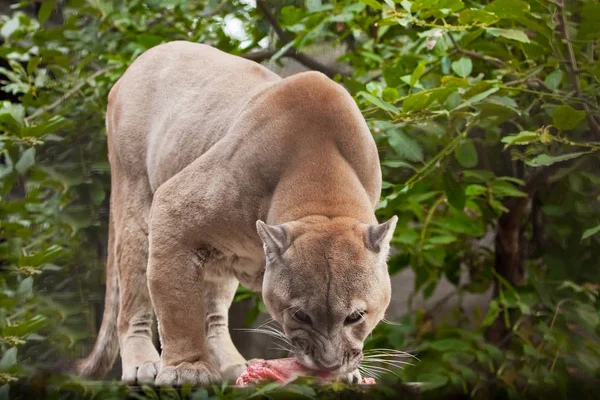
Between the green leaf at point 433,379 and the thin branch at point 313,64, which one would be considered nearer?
the green leaf at point 433,379

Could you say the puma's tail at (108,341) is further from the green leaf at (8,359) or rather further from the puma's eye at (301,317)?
the puma's eye at (301,317)

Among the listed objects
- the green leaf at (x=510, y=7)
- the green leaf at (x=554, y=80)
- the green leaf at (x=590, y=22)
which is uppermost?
the green leaf at (x=510, y=7)

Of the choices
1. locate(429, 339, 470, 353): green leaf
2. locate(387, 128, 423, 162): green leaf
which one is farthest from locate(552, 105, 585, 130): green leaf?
locate(429, 339, 470, 353): green leaf

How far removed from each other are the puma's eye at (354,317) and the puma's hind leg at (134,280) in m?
0.95

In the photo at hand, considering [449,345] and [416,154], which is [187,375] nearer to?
[416,154]

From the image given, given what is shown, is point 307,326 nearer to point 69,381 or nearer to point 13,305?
point 69,381

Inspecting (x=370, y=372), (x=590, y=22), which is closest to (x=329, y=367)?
(x=370, y=372)

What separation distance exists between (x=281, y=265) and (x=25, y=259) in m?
1.48

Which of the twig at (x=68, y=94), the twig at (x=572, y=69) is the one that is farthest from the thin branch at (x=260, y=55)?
the twig at (x=572, y=69)

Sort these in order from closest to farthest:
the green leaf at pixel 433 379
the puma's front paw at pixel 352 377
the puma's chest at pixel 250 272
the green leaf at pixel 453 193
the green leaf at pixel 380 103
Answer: the puma's front paw at pixel 352 377 < the puma's chest at pixel 250 272 < the green leaf at pixel 380 103 < the green leaf at pixel 433 379 < the green leaf at pixel 453 193

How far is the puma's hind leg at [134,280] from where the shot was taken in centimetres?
264

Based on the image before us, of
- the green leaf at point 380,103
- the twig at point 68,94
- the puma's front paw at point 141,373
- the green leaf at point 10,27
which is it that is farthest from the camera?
the green leaf at point 10,27

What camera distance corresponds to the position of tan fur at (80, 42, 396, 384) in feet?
6.20

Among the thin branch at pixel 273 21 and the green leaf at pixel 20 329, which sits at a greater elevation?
the thin branch at pixel 273 21
